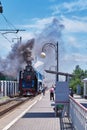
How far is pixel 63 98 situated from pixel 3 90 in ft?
131

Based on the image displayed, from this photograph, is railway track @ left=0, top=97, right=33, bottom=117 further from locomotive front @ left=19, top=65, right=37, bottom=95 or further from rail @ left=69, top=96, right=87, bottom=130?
locomotive front @ left=19, top=65, right=37, bottom=95

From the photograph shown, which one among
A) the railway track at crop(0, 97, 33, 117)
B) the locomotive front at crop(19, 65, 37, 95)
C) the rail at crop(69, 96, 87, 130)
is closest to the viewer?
the rail at crop(69, 96, 87, 130)

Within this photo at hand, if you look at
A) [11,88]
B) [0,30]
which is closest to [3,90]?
[11,88]

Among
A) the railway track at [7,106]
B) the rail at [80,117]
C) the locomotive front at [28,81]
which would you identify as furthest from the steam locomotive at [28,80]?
the rail at [80,117]

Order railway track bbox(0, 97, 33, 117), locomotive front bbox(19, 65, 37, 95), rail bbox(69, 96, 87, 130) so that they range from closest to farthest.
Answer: rail bbox(69, 96, 87, 130)
railway track bbox(0, 97, 33, 117)
locomotive front bbox(19, 65, 37, 95)

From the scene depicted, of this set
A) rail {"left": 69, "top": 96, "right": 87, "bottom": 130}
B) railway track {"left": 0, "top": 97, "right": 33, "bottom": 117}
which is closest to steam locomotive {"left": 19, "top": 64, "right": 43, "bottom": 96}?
railway track {"left": 0, "top": 97, "right": 33, "bottom": 117}

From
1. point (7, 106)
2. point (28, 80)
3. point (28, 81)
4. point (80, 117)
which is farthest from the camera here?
point (28, 81)

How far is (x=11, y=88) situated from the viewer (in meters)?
75.3

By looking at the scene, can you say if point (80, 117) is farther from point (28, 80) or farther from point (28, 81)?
point (28, 81)

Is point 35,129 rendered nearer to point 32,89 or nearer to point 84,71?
point 32,89

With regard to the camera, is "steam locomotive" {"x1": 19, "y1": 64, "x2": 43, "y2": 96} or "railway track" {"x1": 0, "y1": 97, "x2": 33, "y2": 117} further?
"steam locomotive" {"x1": 19, "y1": 64, "x2": 43, "y2": 96}

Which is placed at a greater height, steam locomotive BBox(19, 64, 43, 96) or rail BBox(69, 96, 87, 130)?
steam locomotive BBox(19, 64, 43, 96)

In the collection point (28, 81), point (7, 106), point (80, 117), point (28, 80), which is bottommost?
point (7, 106)

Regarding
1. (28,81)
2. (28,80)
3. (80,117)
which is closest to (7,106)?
(28,80)
